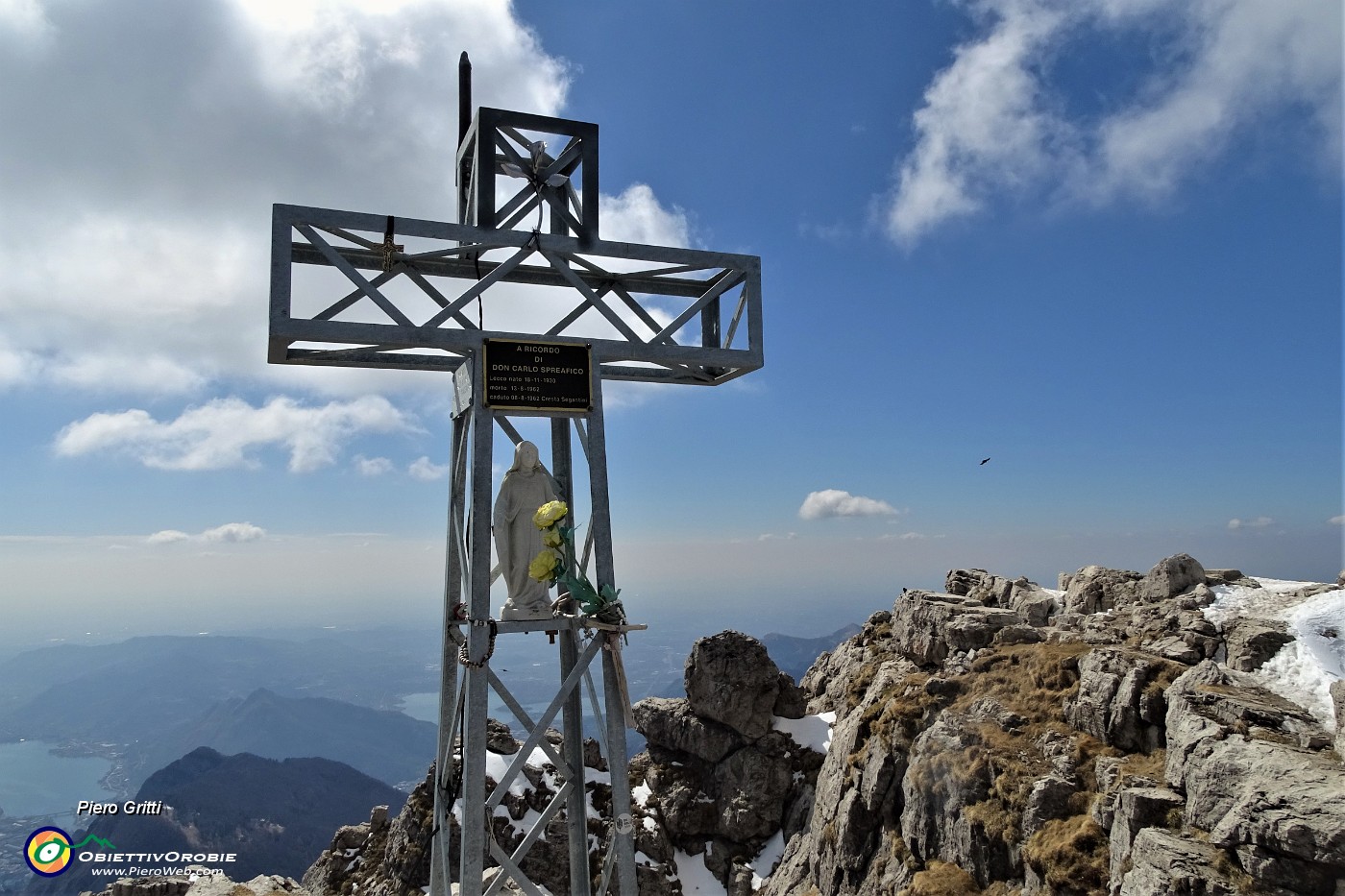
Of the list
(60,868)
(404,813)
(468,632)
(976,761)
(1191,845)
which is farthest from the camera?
(404,813)

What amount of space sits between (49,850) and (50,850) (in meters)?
0.03

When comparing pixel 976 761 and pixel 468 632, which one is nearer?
pixel 468 632

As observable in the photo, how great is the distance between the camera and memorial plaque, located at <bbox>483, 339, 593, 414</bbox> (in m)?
9.37

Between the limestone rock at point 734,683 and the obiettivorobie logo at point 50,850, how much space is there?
28.8m

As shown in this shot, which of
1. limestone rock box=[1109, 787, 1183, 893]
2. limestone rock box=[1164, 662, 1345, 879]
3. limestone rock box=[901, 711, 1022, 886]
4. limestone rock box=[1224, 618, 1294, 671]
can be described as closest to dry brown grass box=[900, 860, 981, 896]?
limestone rock box=[901, 711, 1022, 886]

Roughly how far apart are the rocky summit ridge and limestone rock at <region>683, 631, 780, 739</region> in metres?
0.12

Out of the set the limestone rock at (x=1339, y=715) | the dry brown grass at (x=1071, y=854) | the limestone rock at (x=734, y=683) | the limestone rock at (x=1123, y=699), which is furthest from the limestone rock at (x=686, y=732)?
the limestone rock at (x=1339, y=715)

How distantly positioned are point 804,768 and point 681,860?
29.5 feet

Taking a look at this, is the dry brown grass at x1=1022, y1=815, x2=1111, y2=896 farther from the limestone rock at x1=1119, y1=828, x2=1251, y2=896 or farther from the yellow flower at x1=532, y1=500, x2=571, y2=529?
the yellow flower at x1=532, y1=500, x2=571, y2=529

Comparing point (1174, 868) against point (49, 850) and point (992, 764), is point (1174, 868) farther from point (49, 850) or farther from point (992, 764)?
point (49, 850)

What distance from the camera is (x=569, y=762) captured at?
1013cm

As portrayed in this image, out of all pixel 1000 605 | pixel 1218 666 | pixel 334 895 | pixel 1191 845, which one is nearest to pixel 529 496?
pixel 1191 845

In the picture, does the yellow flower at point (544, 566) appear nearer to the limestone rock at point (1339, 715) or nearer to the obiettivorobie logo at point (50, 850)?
the limestone rock at point (1339, 715)

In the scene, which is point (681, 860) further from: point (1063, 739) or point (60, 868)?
point (60, 868)
